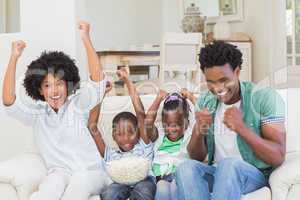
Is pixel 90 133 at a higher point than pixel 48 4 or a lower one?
lower

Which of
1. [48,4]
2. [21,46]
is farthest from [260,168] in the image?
[48,4]

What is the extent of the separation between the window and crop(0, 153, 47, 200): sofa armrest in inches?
133

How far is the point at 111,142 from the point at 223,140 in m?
0.59

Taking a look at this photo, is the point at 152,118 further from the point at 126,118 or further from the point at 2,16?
the point at 2,16

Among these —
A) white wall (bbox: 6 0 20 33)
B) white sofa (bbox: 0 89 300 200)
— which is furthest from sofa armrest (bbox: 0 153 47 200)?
white wall (bbox: 6 0 20 33)

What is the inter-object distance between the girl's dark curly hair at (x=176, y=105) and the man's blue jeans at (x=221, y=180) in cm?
45

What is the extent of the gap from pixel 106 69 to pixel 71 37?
206 cm

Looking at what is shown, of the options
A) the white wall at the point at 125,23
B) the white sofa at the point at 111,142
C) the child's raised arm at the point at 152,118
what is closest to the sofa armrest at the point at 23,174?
the white sofa at the point at 111,142

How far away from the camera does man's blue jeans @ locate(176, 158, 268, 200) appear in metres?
1.72

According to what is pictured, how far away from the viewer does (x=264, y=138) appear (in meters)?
1.89

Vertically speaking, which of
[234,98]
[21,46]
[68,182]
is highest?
[21,46]

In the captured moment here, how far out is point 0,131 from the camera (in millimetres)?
2822

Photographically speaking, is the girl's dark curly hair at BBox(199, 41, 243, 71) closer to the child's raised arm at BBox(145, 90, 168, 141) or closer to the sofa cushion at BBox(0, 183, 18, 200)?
the child's raised arm at BBox(145, 90, 168, 141)

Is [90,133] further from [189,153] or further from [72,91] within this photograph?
[189,153]
